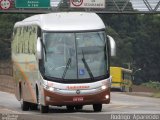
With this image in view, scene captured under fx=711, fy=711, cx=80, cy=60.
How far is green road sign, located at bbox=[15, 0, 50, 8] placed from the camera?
154 ft

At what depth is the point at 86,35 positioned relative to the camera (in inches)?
954

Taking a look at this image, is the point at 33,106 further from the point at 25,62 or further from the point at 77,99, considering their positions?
the point at 77,99

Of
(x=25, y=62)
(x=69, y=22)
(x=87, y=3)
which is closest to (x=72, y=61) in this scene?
(x=69, y=22)

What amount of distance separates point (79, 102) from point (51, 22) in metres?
3.05

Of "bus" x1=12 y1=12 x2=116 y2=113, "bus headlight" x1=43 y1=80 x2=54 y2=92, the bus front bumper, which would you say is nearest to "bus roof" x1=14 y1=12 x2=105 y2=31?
"bus" x1=12 y1=12 x2=116 y2=113

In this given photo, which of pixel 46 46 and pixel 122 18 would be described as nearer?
pixel 46 46

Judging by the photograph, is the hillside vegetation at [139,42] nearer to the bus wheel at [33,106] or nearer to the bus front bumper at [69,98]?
the bus wheel at [33,106]

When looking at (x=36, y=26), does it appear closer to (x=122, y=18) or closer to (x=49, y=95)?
(x=49, y=95)

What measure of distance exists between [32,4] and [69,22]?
75.7 ft

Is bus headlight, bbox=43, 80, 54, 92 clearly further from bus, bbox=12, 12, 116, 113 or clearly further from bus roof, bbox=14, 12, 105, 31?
bus roof, bbox=14, 12, 105, 31

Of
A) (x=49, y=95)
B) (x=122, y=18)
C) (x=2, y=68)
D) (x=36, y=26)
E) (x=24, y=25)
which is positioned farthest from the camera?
(x=122, y=18)

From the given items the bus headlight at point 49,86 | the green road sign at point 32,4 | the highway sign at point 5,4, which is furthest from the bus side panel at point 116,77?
the bus headlight at point 49,86

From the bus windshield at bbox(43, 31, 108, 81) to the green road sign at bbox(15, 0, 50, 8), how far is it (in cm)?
2318

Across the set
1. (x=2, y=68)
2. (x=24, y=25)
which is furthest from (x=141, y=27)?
(x=24, y=25)
